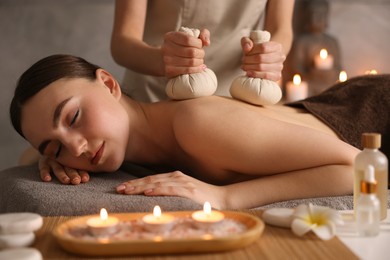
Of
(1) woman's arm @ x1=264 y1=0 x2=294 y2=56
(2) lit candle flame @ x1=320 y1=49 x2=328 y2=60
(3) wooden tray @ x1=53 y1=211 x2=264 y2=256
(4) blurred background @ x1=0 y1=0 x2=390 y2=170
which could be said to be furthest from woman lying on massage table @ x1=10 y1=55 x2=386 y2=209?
(2) lit candle flame @ x1=320 y1=49 x2=328 y2=60

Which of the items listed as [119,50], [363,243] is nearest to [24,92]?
[119,50]

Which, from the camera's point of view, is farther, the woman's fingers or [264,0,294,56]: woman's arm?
[264,0,294,56]: woman's arm

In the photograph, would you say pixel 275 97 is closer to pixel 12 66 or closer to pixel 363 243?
pixel 363 243

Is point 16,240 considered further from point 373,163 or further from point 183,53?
point 183,53

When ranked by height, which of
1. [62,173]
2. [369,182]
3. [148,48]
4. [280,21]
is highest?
[280,21]

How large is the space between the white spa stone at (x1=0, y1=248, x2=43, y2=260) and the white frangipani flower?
1.61ft

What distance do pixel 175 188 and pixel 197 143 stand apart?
0.61 ft

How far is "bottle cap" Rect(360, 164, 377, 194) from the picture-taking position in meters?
1.14

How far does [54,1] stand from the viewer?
4.41m

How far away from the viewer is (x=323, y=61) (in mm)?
4699

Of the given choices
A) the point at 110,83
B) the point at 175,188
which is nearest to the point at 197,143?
the point at 175,188

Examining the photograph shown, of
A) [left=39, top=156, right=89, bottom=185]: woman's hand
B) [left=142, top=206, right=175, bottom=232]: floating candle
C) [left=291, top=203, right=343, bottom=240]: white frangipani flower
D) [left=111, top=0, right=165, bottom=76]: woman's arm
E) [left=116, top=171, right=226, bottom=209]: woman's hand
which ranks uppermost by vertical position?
[left=111, top=0, right=165, bottom=76]: woman's arm

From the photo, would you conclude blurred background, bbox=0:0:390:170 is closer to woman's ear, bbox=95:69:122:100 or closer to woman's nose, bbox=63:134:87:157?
woman's ear, bbox=95:69:122:100

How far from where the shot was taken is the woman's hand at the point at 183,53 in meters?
1.72
